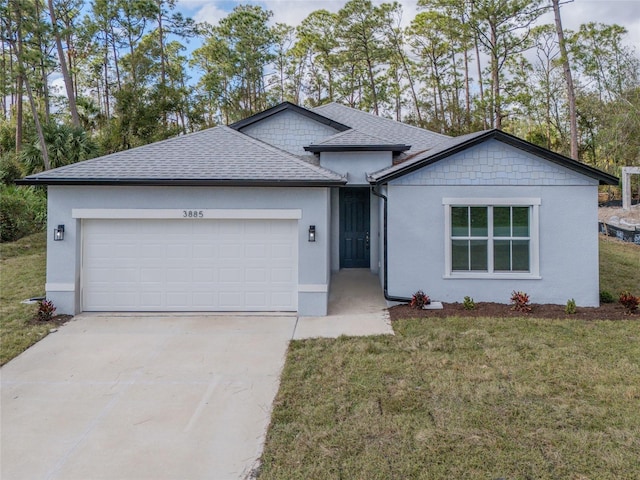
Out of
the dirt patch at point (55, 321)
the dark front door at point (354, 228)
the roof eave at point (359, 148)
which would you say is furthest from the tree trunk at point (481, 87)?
the dirt patch at point (55, 321)

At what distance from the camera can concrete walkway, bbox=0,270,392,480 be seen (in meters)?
3.89

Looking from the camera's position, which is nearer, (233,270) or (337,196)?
(233,270)

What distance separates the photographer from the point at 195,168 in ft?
28.7

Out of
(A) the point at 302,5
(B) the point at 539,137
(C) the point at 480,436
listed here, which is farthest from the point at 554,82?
(C) the point at 480,436

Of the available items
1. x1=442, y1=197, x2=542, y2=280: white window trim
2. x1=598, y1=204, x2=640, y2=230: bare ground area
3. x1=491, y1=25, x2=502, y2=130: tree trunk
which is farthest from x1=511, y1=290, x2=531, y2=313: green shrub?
x1=491, y1=25, x2=502, y2=130: tree trunk

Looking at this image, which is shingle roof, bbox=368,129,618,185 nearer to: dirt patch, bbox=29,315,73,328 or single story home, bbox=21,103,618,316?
single story home, bbox=21,103,618,316

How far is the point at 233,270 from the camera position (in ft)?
28.9

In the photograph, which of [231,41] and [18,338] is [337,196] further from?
[231,41]

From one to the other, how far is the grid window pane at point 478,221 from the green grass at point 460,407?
2605 millimetres

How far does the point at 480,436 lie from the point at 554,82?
113 feet

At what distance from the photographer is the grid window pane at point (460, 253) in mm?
9055

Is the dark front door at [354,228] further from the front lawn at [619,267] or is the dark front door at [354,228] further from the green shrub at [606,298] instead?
the front lawn at [619,267]

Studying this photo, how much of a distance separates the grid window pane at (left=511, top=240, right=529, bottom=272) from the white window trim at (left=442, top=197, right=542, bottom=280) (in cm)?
7

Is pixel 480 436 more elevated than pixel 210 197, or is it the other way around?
A: pixel 210 197
